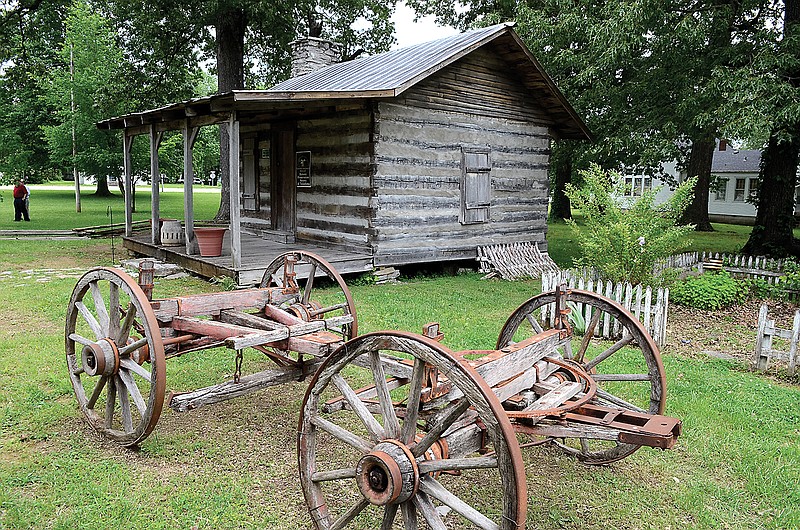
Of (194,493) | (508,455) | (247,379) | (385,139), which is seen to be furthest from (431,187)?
(508,455)

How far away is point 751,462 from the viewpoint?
191 inches

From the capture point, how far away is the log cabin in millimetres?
12047

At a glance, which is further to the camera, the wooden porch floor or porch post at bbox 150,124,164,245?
porch post at bbox 150,124,164,245

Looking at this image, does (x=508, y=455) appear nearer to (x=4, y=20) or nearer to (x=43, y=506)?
(x=43, y=506)

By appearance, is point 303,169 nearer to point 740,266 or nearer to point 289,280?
point 289,280

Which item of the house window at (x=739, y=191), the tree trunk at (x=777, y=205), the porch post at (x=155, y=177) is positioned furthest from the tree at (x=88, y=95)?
the house window at (x=739, y=191)

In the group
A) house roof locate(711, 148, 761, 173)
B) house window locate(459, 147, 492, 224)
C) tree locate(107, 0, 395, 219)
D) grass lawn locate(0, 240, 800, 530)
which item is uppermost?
tree locate(107, 0, 395, 219)

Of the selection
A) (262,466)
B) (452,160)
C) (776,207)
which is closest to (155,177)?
(452,160)

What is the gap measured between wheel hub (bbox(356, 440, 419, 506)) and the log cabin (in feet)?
26.0

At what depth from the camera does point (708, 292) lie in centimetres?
1073

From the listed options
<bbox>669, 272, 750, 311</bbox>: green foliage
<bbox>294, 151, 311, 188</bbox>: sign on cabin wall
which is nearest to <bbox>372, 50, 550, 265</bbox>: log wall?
<bbox>294, 151, 311, 188</bbox>: sign on cabin wall

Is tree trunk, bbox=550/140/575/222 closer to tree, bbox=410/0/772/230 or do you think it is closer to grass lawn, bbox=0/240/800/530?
tree, bbox=410/0/772/230

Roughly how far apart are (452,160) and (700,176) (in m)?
15.8

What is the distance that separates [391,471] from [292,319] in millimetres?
2494
